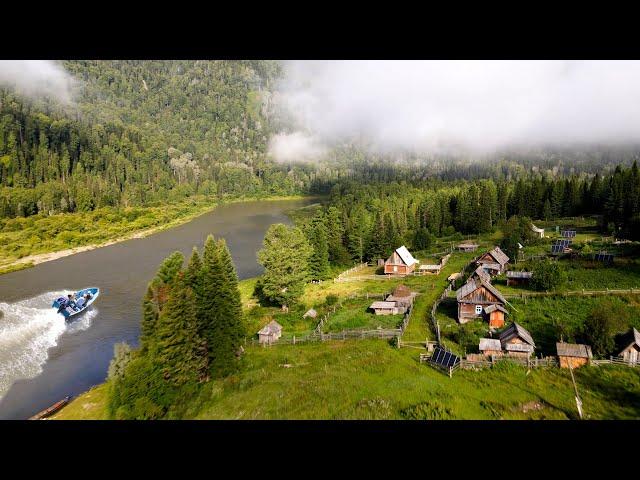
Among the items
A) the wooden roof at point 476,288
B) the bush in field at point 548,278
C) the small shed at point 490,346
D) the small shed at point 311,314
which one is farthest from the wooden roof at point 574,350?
the small shed at point 311,314

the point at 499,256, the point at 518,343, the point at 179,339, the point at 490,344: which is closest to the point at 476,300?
the point at 490,344

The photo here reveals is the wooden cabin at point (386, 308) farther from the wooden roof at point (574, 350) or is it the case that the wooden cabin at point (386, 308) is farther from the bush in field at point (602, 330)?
the bush in field at point (602, 330)

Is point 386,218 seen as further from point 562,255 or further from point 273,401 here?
point 273,401

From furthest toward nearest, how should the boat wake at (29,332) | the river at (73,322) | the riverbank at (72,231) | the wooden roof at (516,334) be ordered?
1. the riverbank at (72,231)
2. the boat wake at (29,332)
3. the river at (73,322)
4. the wooden roof at (516,334)

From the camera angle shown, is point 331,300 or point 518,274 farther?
point 331,300

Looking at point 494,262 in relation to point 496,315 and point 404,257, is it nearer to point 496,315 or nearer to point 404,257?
point 404,257

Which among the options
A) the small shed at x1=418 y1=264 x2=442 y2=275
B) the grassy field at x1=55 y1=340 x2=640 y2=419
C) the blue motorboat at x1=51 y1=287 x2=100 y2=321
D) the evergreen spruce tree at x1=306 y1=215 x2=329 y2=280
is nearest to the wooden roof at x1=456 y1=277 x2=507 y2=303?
the grassy field at x1=55 y1=340 x2=640 y2=419
